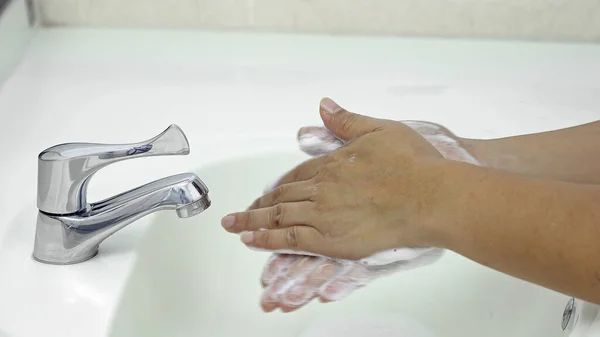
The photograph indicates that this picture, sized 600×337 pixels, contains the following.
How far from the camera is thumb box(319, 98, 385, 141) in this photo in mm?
832

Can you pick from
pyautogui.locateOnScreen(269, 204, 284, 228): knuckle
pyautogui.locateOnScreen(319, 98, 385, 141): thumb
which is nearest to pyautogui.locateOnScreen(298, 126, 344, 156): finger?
pyautogui.locateOnScreen(319, 98, 385, 141): thumb

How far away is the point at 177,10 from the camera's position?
1.12 meters

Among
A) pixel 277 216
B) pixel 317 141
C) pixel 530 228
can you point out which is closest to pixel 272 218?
pixel 277 216

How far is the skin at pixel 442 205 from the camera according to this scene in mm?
619

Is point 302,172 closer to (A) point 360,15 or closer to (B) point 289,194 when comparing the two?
(B) point 289,194

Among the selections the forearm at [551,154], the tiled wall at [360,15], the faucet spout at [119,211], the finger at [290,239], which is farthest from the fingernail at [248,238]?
the tiled wall at [360,15]

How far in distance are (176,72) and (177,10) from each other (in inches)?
4.4

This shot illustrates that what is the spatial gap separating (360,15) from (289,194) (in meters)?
0.40

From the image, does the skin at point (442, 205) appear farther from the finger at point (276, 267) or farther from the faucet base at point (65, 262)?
the faucet base at point (65, 262)

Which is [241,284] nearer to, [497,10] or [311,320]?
[311,320]

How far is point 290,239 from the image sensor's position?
0.77 metres

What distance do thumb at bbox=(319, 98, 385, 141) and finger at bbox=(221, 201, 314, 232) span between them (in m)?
0.11

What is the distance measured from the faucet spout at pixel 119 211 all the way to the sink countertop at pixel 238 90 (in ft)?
0.20

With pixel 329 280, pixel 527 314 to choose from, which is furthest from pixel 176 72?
pixel 527 314
